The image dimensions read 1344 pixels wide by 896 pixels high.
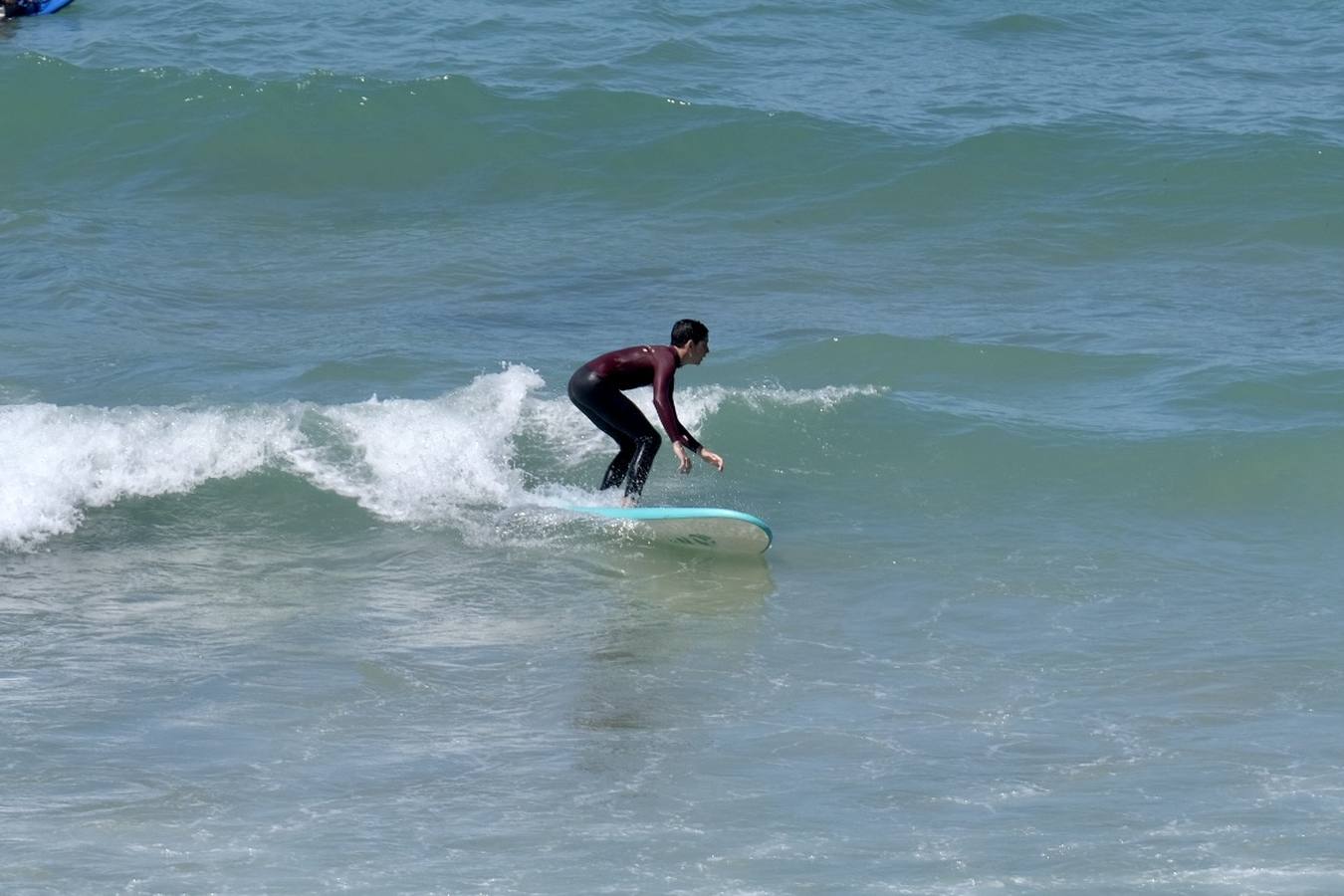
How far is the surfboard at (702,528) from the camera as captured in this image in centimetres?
974

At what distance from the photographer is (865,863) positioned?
6.39m

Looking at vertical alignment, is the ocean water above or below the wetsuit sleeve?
below

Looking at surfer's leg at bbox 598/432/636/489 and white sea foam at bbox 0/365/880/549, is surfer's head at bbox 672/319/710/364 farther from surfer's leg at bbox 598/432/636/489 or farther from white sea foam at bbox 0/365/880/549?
white sea foam at bbox 0/365/880/549

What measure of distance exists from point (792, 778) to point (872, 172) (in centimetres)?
1249

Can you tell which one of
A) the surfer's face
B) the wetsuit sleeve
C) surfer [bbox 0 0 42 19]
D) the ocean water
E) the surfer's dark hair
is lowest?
the ocean water

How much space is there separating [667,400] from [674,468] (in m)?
2.05

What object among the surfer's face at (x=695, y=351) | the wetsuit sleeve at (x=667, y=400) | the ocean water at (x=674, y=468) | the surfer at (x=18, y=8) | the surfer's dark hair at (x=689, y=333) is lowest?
the ocean water at (x=674, y=468)

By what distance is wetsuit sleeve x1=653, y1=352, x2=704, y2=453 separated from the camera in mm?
9591

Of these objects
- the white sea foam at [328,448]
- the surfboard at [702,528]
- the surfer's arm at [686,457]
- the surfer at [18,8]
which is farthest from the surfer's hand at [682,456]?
the surfer at [18,8]

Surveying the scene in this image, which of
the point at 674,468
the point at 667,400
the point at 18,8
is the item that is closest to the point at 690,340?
the point at 667,400

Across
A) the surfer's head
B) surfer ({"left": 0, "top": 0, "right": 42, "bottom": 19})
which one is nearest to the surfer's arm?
the surfer's head

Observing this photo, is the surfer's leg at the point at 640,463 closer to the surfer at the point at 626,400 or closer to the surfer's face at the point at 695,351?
the surfer at the point at 626,400

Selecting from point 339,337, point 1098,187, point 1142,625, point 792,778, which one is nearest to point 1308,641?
point 1142,625

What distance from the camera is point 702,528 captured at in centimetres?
982
